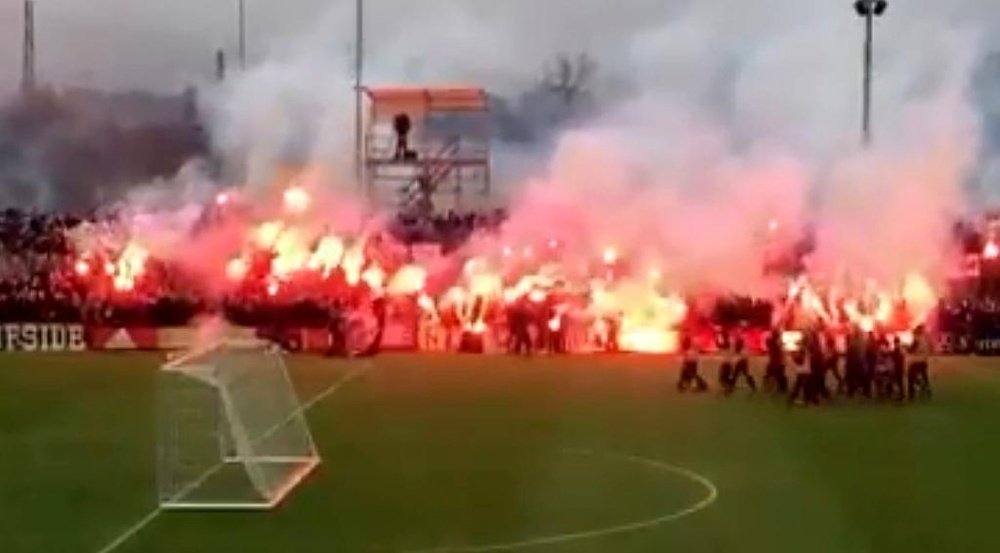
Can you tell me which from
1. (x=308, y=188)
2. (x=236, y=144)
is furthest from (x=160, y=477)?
(x=236, y=144)

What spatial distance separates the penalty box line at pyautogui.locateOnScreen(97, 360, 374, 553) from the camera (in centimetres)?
1941

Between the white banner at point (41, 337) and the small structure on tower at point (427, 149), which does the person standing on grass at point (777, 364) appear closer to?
the white banner at point (41, 337)

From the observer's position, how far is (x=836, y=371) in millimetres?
37781

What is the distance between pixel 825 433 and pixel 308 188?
33.5m

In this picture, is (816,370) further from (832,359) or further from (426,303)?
(426,303)

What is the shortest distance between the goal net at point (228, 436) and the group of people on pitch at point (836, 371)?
407 inches

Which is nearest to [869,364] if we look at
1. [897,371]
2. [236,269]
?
[897,371]

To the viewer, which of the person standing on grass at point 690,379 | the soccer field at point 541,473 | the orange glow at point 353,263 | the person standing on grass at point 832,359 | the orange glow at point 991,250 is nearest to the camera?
the soccer field at point 541,473

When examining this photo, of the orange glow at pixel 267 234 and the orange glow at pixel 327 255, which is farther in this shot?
the orange glow at pixel 267 234

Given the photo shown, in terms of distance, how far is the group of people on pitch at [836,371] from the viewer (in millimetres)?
36219

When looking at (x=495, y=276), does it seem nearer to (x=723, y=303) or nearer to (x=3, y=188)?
(x=723, y=303)

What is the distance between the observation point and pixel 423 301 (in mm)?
54156

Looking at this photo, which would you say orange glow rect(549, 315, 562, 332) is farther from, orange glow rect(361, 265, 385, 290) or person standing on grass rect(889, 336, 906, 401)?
person standing on grass rect(889, 336, 906, 401)

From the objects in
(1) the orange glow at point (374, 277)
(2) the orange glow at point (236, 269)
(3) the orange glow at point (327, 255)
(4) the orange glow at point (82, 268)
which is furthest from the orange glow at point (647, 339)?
(4) the orange glow at point (82, 268)
